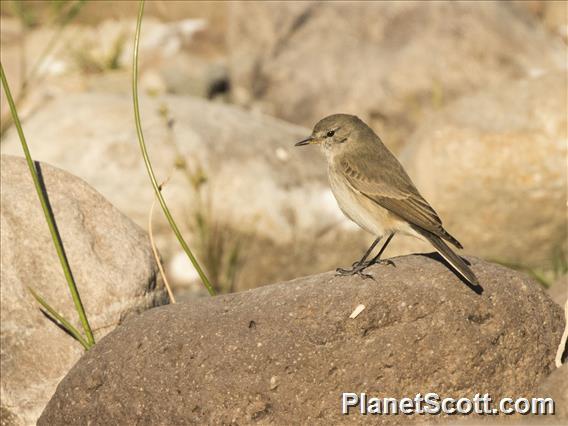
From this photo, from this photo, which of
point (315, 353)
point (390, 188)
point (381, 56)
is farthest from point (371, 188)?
point (381, 56)

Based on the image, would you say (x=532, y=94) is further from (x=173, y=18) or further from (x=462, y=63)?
(x=173, y=18)

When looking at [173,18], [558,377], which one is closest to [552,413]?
[558,377]

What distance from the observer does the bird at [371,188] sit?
19.1 feet

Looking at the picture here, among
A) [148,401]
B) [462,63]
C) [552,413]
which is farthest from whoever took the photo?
[462,63]

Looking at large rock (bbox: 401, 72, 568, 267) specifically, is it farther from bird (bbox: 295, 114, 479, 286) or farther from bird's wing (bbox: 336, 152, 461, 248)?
bird's wing (bbox: 336, 152, 461, 248)

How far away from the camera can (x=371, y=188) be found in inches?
241

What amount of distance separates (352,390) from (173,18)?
11.2m

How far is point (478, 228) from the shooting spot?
8.98 metres

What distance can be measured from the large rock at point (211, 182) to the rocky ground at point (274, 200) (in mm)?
20

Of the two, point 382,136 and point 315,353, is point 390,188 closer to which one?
point 315,353

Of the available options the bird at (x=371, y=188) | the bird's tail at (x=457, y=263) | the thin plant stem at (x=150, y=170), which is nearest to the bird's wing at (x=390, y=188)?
the bird at (x=371, y=188)

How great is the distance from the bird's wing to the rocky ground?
37cm

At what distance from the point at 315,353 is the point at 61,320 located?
1.72 m

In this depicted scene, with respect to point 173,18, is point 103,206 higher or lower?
higher
